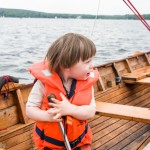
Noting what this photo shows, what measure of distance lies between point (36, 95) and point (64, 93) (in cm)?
22

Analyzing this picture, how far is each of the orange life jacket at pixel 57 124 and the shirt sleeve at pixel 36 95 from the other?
0.12ft

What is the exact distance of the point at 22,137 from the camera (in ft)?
14.4

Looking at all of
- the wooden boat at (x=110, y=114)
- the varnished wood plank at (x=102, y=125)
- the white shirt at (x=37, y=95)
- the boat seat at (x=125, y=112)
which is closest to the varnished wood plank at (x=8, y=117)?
the wooden boat at (x=110, y=114)

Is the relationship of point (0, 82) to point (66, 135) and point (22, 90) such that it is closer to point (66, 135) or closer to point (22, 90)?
point (22, 90)

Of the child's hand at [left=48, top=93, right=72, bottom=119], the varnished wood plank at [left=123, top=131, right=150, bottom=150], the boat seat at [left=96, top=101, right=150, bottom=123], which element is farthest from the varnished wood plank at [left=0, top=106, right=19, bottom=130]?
the child's hand at [left=48, top=93, right=72, bottom=119]

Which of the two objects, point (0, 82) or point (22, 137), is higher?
point (0, 82)

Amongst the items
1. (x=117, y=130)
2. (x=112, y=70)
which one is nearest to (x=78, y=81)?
(x=117, y=130)

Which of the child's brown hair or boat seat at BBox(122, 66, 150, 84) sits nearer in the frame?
the child's brown hair

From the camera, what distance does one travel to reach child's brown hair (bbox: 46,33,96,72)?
2.24 metres

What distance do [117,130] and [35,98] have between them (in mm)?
3403

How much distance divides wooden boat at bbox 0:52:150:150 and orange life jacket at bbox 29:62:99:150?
35.7 inches

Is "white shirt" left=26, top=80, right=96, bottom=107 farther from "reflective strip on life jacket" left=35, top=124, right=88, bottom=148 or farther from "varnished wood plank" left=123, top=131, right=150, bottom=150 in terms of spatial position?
"varnished wood plank" left=123, top=131, right=150, bottom=150

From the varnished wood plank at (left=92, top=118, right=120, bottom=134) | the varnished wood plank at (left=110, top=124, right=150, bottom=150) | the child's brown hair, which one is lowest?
the varnished wood plank at (left=110, top=124, right=150, bottom=150)

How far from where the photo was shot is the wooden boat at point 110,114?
14.0ft
